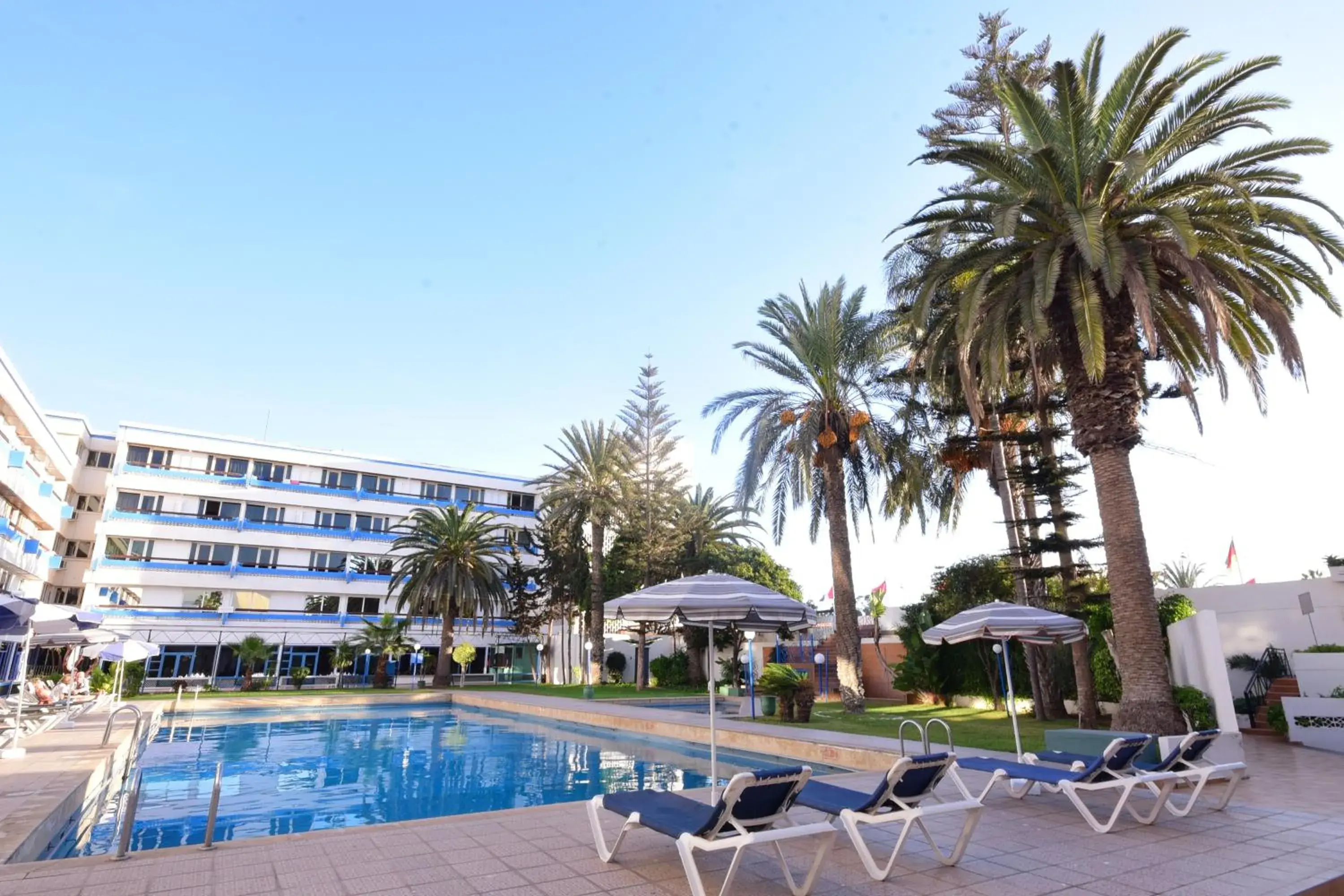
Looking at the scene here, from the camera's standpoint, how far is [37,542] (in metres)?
32.7

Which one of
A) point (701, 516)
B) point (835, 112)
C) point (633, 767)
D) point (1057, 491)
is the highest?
point (835, 112)

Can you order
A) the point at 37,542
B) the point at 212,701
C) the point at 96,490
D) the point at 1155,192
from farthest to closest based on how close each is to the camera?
1. the point at 96,490
2. the point at 37,542
3. the point at 212,701
4. the point at 1155,192

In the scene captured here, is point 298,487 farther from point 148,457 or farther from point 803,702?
point 803,702

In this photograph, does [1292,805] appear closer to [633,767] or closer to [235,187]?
[633,767]

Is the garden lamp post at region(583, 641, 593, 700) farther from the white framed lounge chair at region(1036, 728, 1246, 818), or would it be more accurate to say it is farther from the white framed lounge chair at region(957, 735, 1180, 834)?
the white framed lounge chair at region(1036, 728, 1246, 818)

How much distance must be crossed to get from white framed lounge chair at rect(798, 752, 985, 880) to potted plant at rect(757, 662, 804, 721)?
41.8ft

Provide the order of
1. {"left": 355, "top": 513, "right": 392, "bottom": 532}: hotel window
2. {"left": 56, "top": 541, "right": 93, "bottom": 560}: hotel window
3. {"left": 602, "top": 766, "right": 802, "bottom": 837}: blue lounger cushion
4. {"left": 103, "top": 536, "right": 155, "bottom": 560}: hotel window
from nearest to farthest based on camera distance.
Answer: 1. {"left": 602, "top": 766, "right": 802, "bottom": 837}: blue lounger cushion
2. {"left": 103, "top": 536, "right": 155, "bottom": 560}: hotel window
3. {"left": 56, "top": 541, "right": 93, "bottom": 560}: hotel window
4. {"left": 355, "top": 513, "right": 392, "bottom": 532}: hotel window

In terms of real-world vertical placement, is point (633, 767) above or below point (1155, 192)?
below

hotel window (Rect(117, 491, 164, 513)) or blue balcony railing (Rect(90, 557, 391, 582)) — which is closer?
blue balcony railing (Rect(90, 557, 391, 582))

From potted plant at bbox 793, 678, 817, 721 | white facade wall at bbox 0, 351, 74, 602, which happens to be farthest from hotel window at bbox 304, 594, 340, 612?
potted plant at bbox 793, 678, 817, 721

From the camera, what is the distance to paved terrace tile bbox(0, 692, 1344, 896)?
5148 mm

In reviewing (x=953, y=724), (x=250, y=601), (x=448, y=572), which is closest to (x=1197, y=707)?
(x=953, y=724)

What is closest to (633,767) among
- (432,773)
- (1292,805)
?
(432,773)

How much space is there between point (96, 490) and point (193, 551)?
6582 mm
